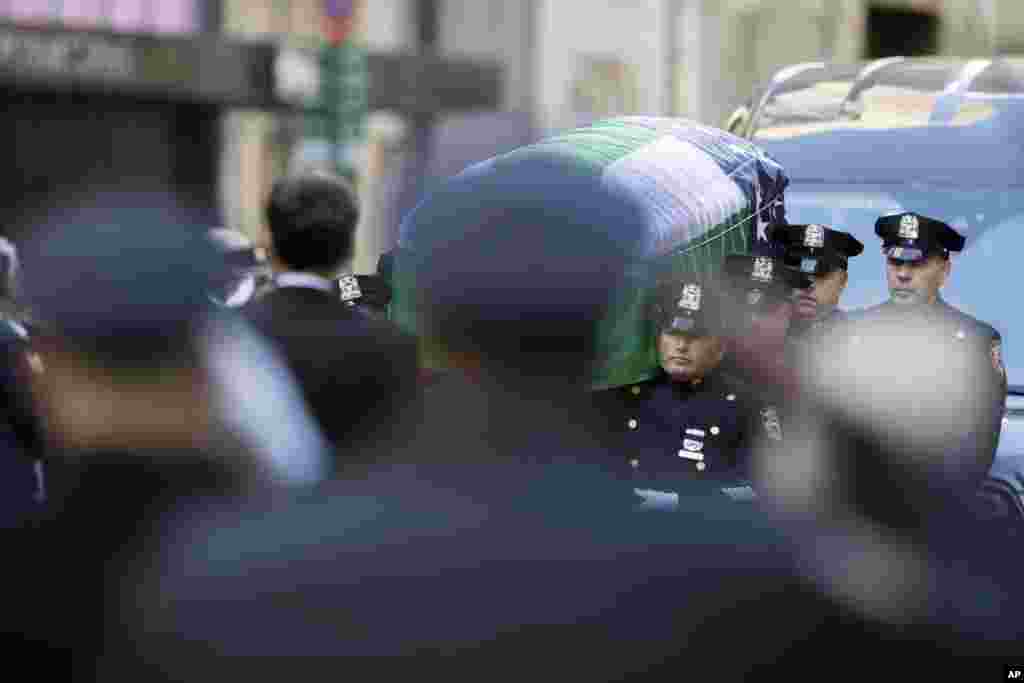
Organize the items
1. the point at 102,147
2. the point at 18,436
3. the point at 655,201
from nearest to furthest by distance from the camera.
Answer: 1. the point at 655,201
2. the point at 18,436
3. the point at 102,147

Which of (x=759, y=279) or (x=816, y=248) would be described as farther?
(x=816, y=248)

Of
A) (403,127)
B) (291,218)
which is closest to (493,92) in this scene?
(403,127)

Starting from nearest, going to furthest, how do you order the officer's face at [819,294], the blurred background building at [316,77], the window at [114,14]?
the officer's face at [819,294], the window at [114,14], the blurred background building at [316,77]

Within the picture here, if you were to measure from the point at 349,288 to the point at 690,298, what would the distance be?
792 millimetres

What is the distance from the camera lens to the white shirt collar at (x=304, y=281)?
4738 mm

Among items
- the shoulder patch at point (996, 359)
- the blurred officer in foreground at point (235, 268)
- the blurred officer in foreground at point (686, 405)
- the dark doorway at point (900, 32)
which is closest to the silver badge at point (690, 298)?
the blurred officer in foreground at point (686, 405)

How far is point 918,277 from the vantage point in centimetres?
529

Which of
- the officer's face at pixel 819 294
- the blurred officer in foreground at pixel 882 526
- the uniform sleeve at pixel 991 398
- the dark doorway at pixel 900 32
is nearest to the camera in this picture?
the blurred officer in foreground at pixel 882 526

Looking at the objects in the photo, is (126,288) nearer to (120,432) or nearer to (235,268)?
(120,432)

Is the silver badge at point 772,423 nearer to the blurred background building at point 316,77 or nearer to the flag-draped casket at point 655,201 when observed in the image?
the flag-draped casket at point 655,201

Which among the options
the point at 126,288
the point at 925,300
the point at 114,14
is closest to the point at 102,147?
the point at 114,14

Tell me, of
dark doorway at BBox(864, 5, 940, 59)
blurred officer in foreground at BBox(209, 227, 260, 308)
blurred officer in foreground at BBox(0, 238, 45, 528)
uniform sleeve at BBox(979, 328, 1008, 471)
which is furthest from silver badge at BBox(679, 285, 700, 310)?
dark doorway at BBox(864, 5, 940, 59)

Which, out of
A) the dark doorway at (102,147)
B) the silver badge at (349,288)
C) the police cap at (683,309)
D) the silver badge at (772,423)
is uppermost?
the police cap at (683,309)

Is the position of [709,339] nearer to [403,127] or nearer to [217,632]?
[217,632]
